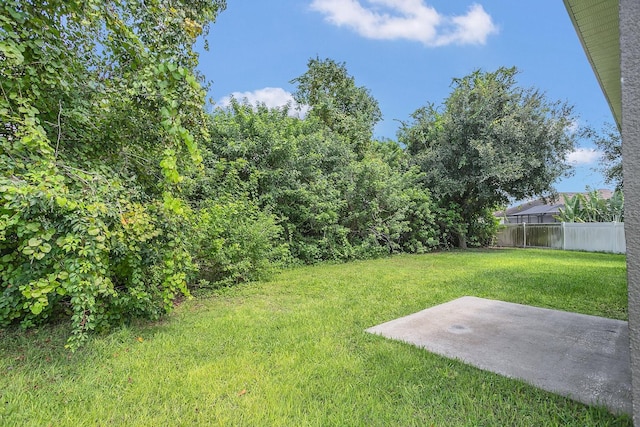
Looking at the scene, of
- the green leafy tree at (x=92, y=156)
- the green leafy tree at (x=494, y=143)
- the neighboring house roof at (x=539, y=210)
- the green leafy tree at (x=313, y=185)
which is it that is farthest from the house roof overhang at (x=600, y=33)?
the neighboring house roof at (x=539, y=210)

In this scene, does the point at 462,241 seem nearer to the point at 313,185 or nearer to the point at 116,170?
the point at 313,185

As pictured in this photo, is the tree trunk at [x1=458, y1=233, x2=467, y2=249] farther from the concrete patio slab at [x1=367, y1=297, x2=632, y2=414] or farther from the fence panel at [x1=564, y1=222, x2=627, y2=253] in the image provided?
the concrete patio slab at [x1=367, y1=297, x2=632, y2=414]

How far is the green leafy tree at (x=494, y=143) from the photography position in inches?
463

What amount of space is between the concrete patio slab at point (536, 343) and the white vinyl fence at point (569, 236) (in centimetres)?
1169

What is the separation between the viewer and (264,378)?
247 centimetres

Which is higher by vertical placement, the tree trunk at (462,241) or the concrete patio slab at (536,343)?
the concrete patio slab at (536,343)

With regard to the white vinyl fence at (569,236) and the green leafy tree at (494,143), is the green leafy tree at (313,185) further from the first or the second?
the white vinyl fence at (569,236)

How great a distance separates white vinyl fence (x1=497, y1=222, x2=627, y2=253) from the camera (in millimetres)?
12547

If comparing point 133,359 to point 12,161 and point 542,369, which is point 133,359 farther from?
point 542,369

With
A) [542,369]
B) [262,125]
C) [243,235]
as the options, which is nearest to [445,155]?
[262,125]

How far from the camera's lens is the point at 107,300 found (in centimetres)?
342

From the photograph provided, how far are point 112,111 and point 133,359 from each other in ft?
8.33

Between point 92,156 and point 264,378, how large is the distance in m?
2.96

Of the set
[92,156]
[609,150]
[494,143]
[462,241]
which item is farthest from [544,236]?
[92,156]
